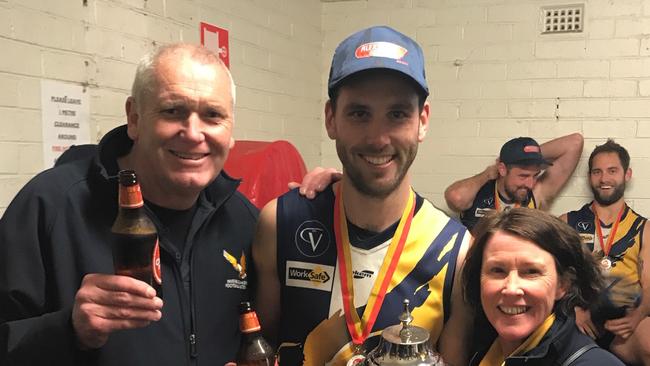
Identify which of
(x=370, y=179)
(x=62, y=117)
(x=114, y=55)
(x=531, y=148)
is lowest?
(x=370, y=179)

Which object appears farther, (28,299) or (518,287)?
(518,287)

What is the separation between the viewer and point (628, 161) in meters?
4.11

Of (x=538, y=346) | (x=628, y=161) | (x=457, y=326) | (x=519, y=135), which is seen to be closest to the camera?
(x=538, y=346)

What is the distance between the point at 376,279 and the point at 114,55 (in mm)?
1846

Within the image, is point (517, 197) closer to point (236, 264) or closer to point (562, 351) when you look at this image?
point (562, 351)

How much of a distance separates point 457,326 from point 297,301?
0.46 m

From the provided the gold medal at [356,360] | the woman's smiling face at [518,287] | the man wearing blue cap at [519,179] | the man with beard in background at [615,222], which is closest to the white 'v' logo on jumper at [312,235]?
the gold medal at [356,360]

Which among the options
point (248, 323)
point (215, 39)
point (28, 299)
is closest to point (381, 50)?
point (248, 323)

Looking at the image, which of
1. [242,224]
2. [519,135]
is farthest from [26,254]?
[519,135]

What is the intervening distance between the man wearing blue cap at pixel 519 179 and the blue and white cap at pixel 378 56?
2.81 metres

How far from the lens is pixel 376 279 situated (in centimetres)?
152

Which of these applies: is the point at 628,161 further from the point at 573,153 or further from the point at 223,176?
the point at 223,176

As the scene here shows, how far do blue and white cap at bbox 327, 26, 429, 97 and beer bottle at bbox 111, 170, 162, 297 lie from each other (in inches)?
27.4

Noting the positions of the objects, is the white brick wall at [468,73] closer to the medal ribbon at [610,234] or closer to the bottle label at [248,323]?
the medal ribbon at [610,234]
